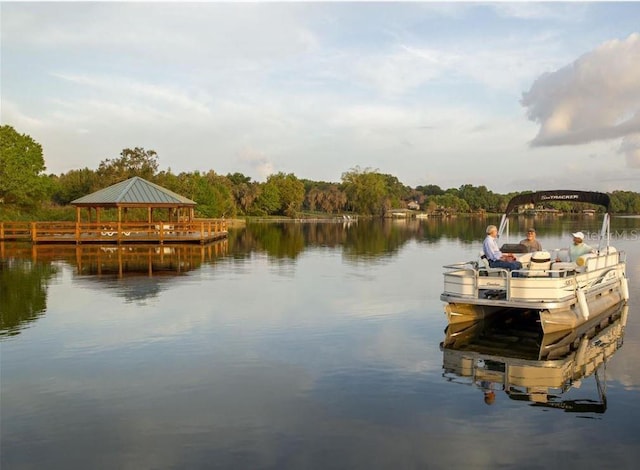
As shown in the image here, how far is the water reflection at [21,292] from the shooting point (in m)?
14.0

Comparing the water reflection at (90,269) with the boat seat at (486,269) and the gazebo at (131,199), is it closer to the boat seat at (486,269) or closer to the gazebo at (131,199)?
the gazebo at (131,199)

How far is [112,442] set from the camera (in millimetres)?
7043

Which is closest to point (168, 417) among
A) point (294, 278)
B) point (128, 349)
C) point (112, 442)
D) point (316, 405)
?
point (112, 442)

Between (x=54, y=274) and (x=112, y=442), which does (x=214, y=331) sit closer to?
(x=112, y=442)

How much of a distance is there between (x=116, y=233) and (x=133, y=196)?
2.84 metres

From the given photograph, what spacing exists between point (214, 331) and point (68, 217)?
4775 centimetres

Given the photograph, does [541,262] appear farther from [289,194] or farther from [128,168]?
[289,194]

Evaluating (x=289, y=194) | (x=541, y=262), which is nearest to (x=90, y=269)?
(x=541, y=262)

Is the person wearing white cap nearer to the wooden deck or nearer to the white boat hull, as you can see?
the white boat hull

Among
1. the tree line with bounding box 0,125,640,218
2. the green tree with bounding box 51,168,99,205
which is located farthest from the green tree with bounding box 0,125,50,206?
the green tree with bounding box 51,168,99,205

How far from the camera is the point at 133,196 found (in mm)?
41500

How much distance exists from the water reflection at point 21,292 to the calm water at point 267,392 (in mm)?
124

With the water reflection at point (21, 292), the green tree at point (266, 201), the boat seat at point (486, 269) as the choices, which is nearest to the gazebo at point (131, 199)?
the water reflection at point (21, 292)

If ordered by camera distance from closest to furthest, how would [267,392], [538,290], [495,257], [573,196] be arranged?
[267,392] < [538,290] < [495,257] < [573,196]
